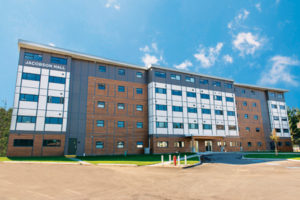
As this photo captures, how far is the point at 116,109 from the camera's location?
109 feet

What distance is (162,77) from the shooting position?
122ft

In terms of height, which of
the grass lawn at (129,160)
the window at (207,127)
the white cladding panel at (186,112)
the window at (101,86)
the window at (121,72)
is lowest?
the grass lawn at (129,160)

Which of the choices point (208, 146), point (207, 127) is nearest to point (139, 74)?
point (207, 127)

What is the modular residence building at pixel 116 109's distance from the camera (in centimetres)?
2728

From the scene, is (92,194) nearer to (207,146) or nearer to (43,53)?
(43,53)

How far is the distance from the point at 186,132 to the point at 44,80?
25539mm

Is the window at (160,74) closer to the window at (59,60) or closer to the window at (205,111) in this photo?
the window at (205,111)

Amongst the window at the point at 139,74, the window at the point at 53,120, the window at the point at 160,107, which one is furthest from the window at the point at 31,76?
the window at the point at 160,107

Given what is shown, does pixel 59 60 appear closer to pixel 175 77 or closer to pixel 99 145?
pixel 99 145

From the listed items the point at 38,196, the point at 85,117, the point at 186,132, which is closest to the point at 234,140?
the point at 186,132

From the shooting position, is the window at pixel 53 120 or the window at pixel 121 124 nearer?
the window at pixel 53 120

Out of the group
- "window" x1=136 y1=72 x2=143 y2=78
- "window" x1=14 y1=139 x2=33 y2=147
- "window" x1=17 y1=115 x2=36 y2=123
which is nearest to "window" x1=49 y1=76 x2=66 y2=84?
"window" x1=17 y1=115 x2=36 y2=123

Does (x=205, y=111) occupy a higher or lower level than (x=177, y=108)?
lower

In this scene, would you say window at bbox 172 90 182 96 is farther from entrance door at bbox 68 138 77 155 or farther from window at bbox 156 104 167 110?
entrance door at bbox 68 138 77 155
